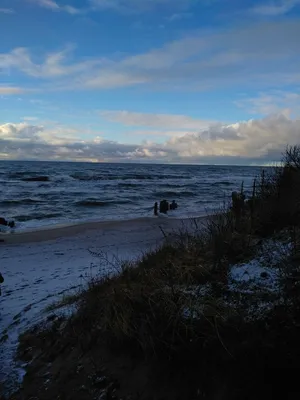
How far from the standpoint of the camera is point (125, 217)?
66.8 feet

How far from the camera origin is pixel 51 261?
35.0 feet

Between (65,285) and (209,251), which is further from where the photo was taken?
(65,285)

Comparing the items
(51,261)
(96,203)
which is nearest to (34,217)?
(96,203)

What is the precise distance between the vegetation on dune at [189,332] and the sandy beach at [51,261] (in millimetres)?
773

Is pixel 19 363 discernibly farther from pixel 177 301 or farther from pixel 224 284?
pixel 224 284

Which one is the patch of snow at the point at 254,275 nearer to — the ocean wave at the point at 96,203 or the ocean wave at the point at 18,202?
the ocean wave at the point at 96,203

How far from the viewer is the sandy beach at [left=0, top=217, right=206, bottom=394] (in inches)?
235

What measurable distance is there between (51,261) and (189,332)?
26.2 ft

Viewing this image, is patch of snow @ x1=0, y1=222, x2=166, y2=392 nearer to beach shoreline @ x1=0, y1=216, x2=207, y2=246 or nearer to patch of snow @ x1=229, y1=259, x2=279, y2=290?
beach shoreline @ x1=0, y1=216, x2=207, y2=246

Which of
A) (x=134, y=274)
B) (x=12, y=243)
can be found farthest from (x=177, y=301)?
(x=12, y=243)

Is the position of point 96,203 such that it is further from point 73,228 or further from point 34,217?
point 73,228

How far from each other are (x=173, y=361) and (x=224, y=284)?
113 cm

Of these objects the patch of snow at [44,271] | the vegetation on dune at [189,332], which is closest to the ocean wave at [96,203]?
the patch of snow at [44,271]

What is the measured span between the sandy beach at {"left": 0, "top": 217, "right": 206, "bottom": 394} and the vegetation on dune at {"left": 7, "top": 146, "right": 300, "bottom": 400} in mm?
773
